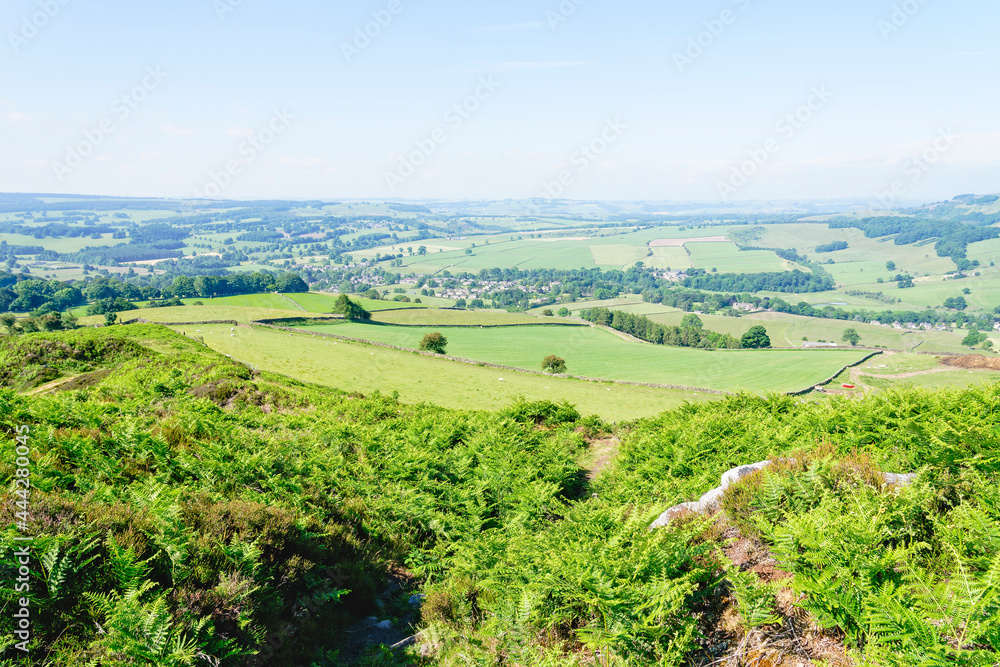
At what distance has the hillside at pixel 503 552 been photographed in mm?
4590

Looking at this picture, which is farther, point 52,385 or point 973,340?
point 973,340

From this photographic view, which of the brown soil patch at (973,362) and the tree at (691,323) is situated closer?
the brown soil patch at (973,362)

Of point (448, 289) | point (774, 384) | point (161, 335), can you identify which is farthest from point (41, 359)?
point (448, 289)

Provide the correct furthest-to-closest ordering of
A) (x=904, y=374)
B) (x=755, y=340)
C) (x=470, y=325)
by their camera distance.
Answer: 1. (x=755, y=340)
2. (x=470, y=325)
3. (x=904, y=374)

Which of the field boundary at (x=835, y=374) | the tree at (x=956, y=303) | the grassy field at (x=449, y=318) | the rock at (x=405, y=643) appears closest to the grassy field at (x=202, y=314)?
the grassy field at (x=449, y=318)

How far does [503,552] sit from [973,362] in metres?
76.9

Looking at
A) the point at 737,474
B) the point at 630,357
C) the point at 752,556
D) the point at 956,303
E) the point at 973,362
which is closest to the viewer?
the point at 752,556

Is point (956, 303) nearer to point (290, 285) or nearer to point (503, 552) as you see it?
point (290, 285)

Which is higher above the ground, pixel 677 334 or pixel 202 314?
pixel 202 314

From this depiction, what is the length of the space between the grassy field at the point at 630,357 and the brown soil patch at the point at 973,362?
32.0ft

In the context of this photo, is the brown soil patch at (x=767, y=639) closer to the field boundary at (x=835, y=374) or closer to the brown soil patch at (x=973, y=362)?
the field boundary at (x=835, y=374)

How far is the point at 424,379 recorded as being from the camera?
35.8 meters

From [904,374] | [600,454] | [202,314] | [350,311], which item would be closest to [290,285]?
[350,311]

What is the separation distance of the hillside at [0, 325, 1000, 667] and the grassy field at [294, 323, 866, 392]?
139 feet
